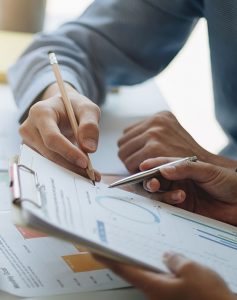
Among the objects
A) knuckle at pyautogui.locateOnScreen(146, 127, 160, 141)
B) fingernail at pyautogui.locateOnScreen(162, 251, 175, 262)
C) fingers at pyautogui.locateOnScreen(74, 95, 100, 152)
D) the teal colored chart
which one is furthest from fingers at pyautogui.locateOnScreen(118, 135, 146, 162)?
fingernail at pyautogui.locateOnScreen(162, 251, 175, 262)

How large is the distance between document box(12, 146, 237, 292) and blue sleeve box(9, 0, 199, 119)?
1.24 ft

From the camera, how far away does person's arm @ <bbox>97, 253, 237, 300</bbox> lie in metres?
0.42

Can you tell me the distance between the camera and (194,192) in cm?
68

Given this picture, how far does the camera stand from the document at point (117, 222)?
1.41ft

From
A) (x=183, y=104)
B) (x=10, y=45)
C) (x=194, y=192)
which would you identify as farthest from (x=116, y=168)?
(x=183, y=104)

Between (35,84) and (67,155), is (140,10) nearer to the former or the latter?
(35,84)

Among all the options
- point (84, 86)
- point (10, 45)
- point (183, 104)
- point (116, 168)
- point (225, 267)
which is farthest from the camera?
point (183, 104)

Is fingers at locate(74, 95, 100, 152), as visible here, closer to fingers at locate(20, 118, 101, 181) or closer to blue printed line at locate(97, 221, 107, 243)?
fingers at locate(20, 118, 101, 181)

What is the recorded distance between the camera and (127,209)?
543 millimetres

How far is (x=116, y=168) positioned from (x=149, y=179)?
15 cm

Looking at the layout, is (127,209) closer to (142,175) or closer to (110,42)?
(142,175)

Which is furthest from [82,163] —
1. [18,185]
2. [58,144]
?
[18,185]

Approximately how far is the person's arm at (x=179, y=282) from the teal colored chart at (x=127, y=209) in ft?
0.30

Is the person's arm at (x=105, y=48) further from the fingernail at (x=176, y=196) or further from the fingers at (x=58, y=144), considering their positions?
the fingernail at (x=176, y=196)
